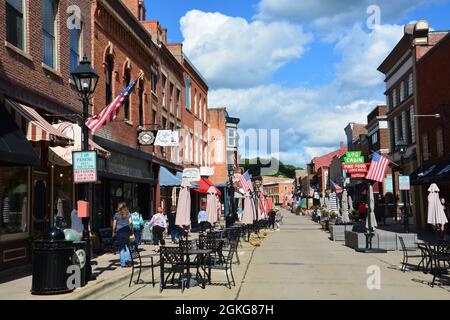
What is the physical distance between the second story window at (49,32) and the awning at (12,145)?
4.12 meters

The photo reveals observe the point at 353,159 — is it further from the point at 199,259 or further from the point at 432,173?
the point at 199,259

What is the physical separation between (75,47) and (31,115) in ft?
18.5

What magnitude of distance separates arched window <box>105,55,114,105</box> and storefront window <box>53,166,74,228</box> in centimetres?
525

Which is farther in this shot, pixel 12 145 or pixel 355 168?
pixel 355 168

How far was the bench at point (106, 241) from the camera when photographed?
18.8 m

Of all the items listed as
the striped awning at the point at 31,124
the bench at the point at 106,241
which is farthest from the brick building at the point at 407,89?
the striped awning at the point at 31,124

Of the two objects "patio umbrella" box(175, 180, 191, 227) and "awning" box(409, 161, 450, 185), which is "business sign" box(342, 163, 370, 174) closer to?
"awning" box(409, 161, 450, 185)

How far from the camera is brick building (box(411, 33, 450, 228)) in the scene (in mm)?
26469

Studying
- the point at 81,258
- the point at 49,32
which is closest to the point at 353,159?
the point at 49,32

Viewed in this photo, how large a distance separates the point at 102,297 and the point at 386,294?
5.54 meters

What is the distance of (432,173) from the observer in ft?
Result: 86.2

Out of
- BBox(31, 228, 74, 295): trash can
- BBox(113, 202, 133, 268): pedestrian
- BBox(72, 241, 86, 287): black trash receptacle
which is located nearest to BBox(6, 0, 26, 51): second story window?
BBox(113, 202, 133, 268): pedestrian
